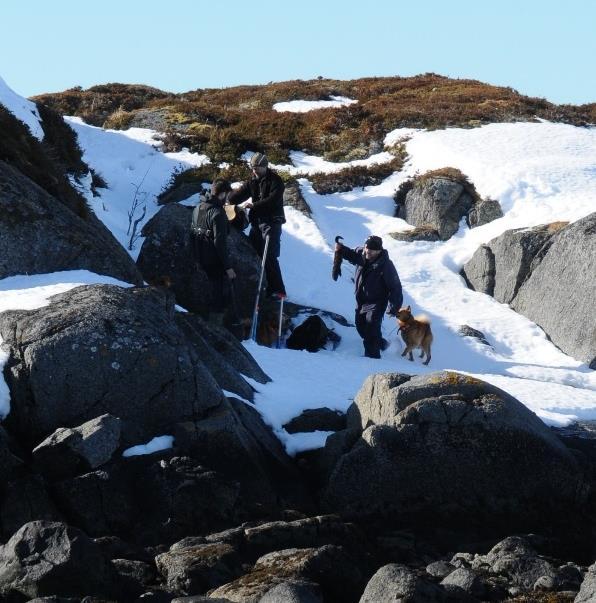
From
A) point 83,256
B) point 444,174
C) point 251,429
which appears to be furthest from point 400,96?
point 251,429

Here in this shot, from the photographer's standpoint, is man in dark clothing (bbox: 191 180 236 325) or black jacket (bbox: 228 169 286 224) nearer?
man in dark clothing (bbox: 191 180 236 325)

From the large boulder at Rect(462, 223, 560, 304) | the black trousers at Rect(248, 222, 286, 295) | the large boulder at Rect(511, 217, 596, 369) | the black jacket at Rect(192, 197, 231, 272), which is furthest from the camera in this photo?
the large boulder at Rect(462, 223, 560, 304)

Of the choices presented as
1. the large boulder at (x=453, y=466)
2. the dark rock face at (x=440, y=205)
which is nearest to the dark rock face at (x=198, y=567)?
the large boulder at (x=453, y=466)

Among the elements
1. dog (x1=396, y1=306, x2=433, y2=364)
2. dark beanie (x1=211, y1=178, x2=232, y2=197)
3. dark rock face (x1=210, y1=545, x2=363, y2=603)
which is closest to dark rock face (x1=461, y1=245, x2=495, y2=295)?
dog (x1=396, y1=306, x2=433, y2=364)

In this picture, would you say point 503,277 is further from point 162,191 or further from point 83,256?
point 83,256

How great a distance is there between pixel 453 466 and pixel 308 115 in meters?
24.5

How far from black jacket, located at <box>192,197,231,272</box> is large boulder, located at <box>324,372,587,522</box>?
612 centimetres

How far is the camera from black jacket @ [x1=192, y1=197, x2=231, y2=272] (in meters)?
18.4

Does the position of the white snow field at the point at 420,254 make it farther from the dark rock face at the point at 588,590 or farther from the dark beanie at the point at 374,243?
the dark rock face at the point at 588,590

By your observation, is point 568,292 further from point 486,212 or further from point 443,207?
point 443,207

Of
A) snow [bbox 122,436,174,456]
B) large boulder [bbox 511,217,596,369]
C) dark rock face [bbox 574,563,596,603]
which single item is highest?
large boulder [bbox 511,217,596,369]

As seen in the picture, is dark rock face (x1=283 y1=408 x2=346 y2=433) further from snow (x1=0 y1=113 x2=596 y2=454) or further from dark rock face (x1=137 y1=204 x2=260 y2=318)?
dark rock face (x1=137 y1=204 x2=260 y2=318)

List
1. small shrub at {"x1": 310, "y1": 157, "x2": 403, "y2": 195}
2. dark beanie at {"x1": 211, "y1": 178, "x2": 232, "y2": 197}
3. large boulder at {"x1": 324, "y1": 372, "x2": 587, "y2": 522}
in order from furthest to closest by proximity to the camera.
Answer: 1. small shrub at {"x1": 310, "y1": 157, "x2": 403, "y2": 195}
2. dark beanie at {"x1": 211, "y1": 178, "x2": 232, "y2": 197}
3. large boulder at {"x1": 324, "y1": 372, "x2": 587, "y2": 522}

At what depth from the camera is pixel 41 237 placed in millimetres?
15555
